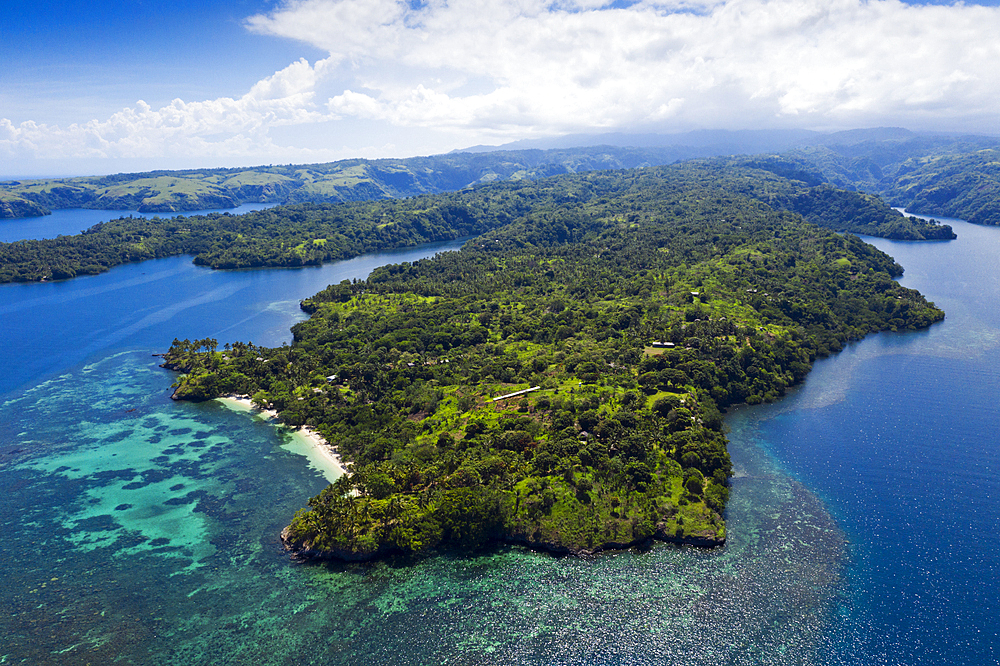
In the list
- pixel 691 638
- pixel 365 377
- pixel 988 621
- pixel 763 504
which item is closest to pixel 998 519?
pixel 988 621

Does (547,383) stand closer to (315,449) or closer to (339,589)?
(315,449)

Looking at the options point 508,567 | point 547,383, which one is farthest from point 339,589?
point 547,383

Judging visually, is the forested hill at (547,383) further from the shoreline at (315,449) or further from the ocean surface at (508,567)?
the ocean surface at (508,567)

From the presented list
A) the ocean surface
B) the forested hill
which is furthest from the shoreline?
the forested hill

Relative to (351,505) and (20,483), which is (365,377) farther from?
(20,483)

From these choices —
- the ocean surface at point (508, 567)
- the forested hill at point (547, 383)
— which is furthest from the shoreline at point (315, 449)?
the forested hill at point (547, 383)

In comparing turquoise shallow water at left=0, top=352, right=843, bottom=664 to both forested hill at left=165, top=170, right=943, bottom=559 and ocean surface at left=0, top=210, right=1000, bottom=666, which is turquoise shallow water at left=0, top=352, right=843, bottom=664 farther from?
forested hill at left=165, top=170, right=943, bottom=559
